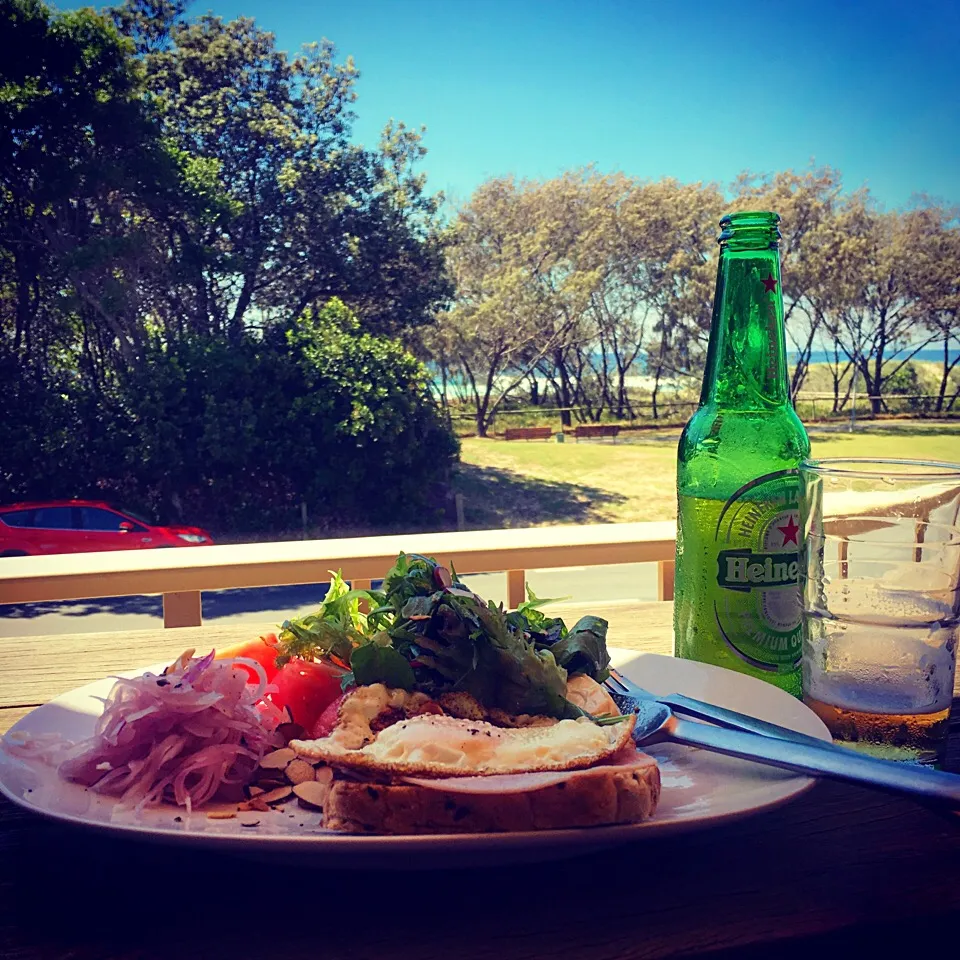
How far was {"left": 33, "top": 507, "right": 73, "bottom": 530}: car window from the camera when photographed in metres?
6.29

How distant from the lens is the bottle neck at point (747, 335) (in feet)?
2.59

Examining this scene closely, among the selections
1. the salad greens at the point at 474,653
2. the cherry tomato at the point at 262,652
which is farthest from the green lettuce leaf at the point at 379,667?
the cherry tomato at the point at 262,652

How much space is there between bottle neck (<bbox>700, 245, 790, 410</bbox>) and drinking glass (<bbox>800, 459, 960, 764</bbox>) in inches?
7.4

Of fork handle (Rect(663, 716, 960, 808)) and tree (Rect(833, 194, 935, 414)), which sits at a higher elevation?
tree (Rect(833, 194, 935, 414))

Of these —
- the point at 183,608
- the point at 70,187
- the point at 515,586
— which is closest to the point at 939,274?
the point at 70,187

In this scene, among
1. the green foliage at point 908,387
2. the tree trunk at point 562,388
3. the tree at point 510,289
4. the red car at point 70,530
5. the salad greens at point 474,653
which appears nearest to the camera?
the salad greens at point 474,653

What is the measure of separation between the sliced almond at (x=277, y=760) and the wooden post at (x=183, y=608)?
111cm

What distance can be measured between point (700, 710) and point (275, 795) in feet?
0.97

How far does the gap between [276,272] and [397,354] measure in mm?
1404

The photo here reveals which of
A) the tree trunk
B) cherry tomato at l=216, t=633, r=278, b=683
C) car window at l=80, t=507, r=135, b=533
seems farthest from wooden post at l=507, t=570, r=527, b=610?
the tree trunk

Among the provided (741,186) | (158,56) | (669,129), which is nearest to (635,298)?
(741,186)

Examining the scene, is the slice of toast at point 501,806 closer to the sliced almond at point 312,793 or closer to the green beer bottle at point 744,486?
the sliced almond at point 312,793

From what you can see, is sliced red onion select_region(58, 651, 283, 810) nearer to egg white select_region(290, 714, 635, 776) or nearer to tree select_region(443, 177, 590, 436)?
Result: egg white select_region(290, 714, 635, 776)

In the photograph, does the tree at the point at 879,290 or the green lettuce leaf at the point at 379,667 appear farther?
the tree at the point at 879,290
